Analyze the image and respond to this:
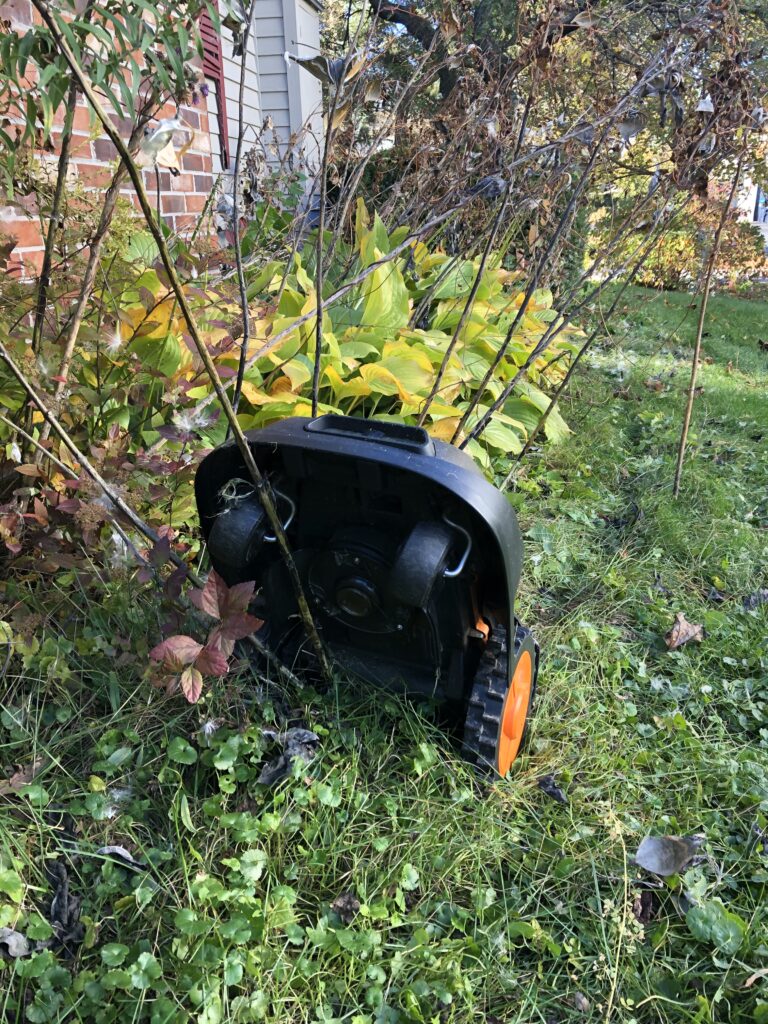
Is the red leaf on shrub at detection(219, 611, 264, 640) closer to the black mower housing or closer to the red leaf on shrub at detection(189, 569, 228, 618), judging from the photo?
the red leaf on shrub at detection(189, 569, 228, 618)

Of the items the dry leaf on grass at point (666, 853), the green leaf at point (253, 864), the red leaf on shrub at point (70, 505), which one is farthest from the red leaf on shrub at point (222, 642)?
the dry leaf on grass at point (666, 853)

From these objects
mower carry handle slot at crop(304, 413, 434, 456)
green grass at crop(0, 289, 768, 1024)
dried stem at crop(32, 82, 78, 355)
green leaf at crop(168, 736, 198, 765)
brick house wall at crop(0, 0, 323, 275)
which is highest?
brick house wall at crop(0, 0, 323, 275)

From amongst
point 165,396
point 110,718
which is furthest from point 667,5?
point 110,718

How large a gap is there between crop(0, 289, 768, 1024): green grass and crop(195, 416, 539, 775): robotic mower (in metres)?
0.15

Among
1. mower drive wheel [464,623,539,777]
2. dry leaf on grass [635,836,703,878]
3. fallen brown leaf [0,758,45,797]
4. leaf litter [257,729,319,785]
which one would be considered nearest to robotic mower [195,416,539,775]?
mower drive wheel [464,623,539,777]

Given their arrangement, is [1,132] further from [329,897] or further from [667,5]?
[667,5]

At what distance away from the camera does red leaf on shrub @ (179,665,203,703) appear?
1414 millimetres

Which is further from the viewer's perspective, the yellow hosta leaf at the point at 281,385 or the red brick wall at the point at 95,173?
the yellow hosta leaf at the point at 281,385

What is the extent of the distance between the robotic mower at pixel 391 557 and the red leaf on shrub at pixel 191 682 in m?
0.25

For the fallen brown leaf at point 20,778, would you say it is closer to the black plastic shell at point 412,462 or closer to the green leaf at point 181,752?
the green leaf at point 181,752

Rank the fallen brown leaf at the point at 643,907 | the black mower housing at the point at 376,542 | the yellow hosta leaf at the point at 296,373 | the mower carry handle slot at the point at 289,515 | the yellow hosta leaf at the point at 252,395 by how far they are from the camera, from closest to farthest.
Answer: the black mower housing at the point at 376,542 < the fallen brown leaf at the point at 643,907 < the mower carry handle slot at the point at 289,515 < the yellow hosta leaf at the point at 252,395 < the yellow hosta leaf at the point at 296,373

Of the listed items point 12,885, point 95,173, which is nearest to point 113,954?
point 12,885

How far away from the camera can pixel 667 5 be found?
2.85 metres

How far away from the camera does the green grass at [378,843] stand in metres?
1.30
